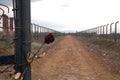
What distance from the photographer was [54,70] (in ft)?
49.0

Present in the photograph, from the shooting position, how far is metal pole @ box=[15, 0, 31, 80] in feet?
10.9

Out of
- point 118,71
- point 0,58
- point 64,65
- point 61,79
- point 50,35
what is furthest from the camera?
point 64,65

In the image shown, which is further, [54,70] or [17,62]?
[54,70]

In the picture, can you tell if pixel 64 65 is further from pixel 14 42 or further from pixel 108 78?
pixel 14 42

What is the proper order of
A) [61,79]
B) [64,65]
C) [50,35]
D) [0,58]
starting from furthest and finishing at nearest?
[64,65]
[61,79]
[0,58]
[50,35]

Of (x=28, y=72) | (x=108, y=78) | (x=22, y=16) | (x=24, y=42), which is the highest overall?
(x=22, y=16)

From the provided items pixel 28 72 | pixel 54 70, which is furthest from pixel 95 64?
pixel 28 72

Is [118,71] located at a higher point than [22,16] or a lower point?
lower

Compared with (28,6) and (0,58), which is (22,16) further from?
(0,58)

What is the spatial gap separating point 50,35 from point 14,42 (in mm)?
678

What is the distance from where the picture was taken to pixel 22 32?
335 centimetres

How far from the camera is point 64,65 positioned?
655 inches

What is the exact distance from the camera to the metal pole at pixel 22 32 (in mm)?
3314

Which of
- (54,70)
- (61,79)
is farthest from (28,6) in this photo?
(54,70)
